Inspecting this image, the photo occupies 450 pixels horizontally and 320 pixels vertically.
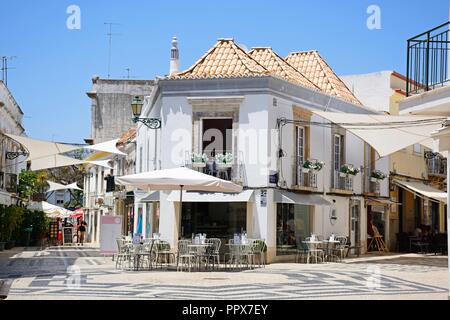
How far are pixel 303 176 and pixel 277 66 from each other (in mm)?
4040

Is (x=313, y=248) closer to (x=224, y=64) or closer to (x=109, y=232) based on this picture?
(x=109, y=232)

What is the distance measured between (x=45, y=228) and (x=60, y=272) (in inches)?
631

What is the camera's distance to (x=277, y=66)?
2286 centimetres

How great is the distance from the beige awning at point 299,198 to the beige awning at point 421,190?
4710 millimetres

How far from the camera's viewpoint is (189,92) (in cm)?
2028

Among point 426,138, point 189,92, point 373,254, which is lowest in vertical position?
point 373,254

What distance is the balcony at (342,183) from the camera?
907 inches

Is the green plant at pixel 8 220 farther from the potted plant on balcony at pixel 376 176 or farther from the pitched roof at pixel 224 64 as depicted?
the potted plant on balcony at pixel 376 176

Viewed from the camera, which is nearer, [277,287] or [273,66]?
[277,287]

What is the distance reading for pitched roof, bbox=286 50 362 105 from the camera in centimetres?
2417

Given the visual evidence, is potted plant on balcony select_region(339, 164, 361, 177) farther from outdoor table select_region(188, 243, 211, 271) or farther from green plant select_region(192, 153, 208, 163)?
outdoor table select_region(188, 243, 211, 271)
